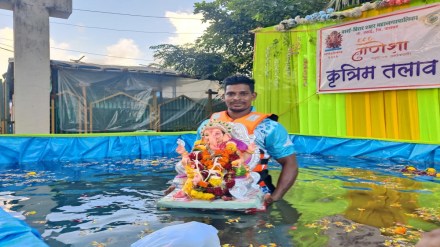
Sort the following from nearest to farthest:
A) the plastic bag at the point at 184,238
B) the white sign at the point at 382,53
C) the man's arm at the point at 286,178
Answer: the plastic bag at the point at 184,238, the man's arm at the point at 286,178, the white sign at the point at 382,53

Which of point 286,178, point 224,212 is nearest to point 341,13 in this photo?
point 286,178

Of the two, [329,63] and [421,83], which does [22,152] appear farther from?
[421,83]

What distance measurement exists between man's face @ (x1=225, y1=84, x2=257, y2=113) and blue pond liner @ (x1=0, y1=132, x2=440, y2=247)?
12.4 ft

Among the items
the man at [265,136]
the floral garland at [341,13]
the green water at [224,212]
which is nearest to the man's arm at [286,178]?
the man at [265,136]

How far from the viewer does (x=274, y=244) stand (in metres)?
2.34

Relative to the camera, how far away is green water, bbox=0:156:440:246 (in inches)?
99.7

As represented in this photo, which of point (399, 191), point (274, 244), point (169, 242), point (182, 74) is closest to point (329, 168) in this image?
point (399, 191)

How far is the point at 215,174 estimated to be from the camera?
10.5 feet

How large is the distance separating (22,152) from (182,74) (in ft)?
26.8

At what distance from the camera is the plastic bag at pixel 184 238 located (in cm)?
111

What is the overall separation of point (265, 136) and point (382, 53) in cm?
519

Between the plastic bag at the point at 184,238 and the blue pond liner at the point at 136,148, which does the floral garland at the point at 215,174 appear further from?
the blue pond liner at the point at 136,148

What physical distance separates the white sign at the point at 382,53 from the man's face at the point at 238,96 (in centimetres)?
485

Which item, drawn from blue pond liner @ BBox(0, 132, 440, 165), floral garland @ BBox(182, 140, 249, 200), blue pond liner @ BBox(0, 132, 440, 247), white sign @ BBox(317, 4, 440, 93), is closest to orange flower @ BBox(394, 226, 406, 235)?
floral garland @ BBox(182, 140, 249, 200)
